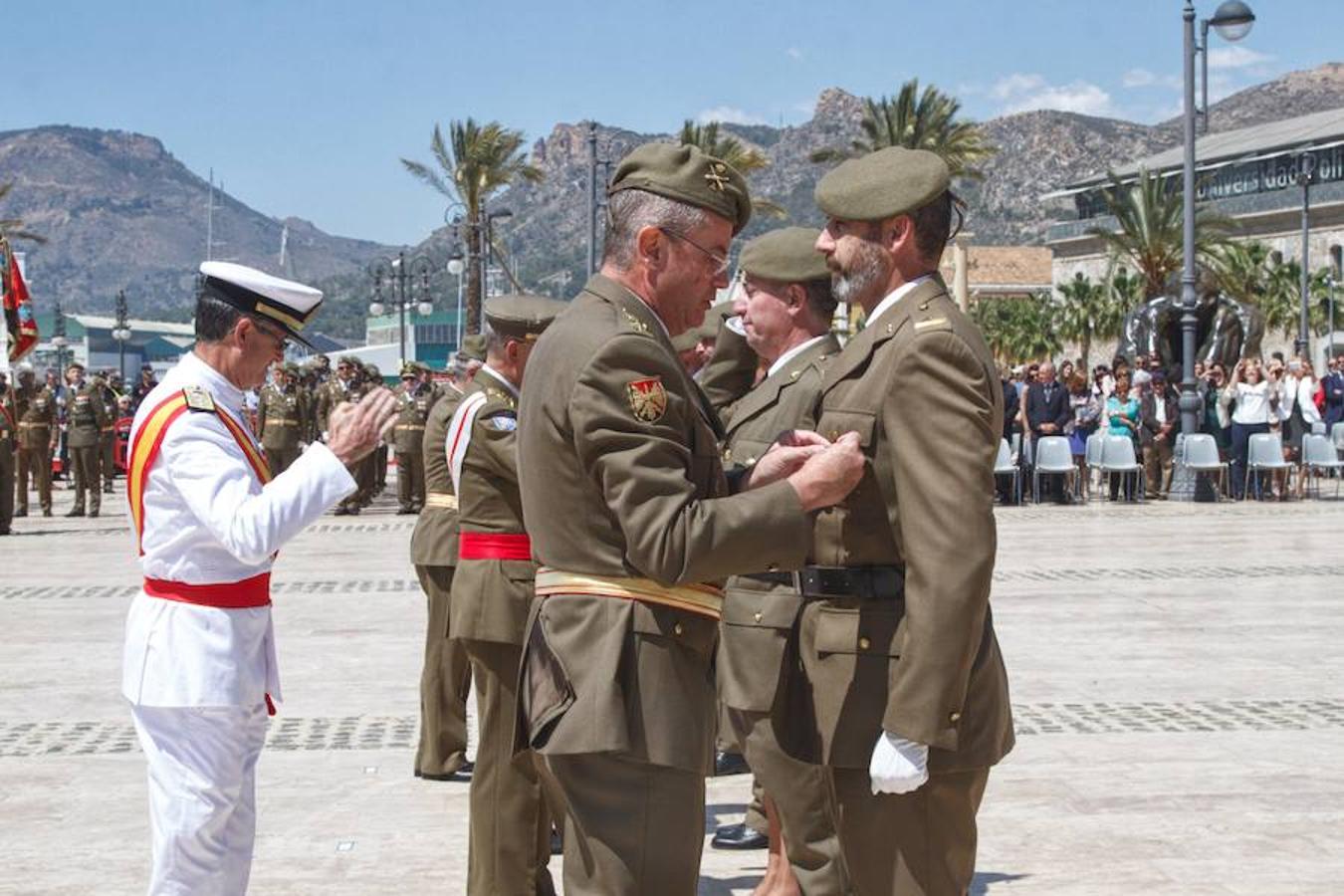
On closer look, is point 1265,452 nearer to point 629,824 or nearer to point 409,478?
point 409,478

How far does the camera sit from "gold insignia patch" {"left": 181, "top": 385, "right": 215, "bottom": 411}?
469 cm

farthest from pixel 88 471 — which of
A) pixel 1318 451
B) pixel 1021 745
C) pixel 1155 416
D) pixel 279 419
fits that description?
pixel 1021 745

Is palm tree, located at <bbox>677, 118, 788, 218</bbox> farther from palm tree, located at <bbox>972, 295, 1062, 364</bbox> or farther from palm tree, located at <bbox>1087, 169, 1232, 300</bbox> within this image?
palm tree, located at <bbox>972, 295, 1062, 364</bbox>

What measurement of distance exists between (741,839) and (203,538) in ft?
10.9

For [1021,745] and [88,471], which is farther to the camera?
[88,471]

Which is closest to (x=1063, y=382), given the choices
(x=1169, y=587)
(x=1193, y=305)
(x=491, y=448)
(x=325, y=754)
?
(x=1193, y=305)

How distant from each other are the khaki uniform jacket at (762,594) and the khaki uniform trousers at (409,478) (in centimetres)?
1983

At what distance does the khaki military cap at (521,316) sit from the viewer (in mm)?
6824

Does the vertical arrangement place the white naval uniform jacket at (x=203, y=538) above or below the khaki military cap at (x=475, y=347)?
below


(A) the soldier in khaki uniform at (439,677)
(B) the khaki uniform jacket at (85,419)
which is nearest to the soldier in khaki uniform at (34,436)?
(B) the khaki uniform jacket at (85,419)

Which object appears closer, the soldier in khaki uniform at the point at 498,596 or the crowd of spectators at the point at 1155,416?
the soldier in khaki uniform at the point at 498,596

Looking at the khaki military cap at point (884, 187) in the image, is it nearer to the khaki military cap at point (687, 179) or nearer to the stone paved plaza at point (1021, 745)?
the khaki military cap at point (687, 179)

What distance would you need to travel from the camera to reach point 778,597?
5586 millimetres

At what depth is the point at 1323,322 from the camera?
80.6 meters
